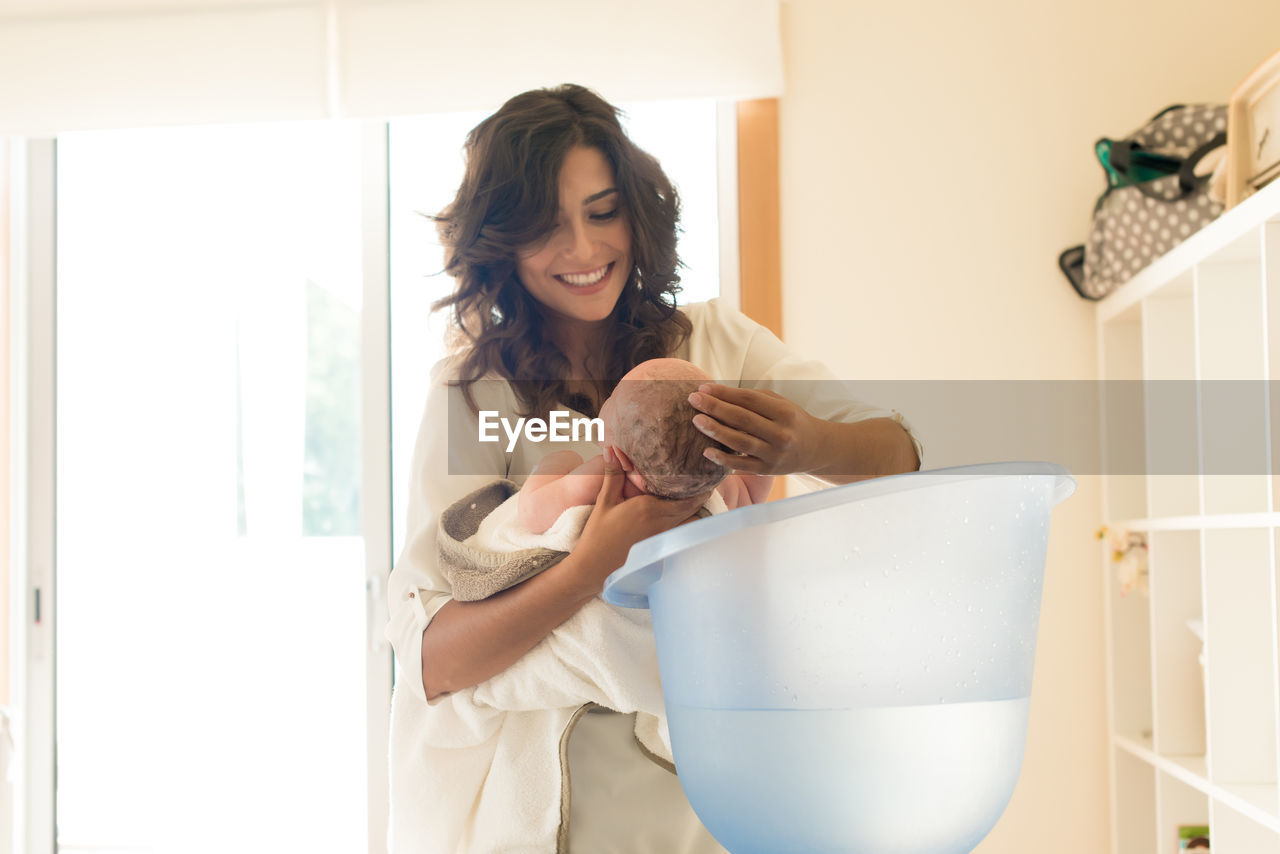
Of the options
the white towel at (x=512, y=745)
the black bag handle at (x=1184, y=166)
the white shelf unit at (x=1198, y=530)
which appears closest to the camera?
the white towel at (x=512, y=745)

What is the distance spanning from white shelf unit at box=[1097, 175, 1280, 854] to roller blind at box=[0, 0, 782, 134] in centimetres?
Answer: 83

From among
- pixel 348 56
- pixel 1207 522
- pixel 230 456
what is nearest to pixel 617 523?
pixel 1207 522

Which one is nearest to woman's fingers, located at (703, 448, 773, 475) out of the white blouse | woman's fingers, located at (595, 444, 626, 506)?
woman's fingers, located at (595, 444, 626, 506)

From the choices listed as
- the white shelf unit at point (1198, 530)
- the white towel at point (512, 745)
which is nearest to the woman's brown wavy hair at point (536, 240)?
the white towel at point (512, 745)

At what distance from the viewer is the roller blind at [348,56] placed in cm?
180

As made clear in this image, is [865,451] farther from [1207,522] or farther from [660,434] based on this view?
[1207,522]

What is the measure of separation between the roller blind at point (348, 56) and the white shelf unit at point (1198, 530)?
0.83 meters

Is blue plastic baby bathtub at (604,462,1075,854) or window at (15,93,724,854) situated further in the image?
window at (15,93,724,854)

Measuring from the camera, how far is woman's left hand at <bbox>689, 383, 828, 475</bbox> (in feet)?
1.73

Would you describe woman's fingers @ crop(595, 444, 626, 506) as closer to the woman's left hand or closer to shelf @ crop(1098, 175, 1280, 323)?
the woman's left hand

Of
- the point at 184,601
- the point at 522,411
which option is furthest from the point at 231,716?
the point at 522,411

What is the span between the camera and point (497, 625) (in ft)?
2.25

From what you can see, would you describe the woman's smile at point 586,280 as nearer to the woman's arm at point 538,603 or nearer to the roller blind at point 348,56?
the woman's arm at point 538,603

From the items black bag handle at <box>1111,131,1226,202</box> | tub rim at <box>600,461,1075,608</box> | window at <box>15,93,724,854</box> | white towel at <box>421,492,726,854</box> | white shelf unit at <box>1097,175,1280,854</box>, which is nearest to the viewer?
tub rim at <box>600,461,1075,608</box>
